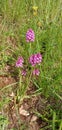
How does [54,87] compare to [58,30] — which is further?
[58,30]

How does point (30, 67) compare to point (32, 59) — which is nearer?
point (32, 59)

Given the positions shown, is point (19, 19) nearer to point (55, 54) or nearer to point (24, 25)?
point (24, 25)

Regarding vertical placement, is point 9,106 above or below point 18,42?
below

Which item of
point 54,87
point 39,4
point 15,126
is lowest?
point 15,126

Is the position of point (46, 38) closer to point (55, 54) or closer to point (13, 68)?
point (55, 54)

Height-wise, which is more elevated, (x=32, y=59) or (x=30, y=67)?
(x=32, y=59)

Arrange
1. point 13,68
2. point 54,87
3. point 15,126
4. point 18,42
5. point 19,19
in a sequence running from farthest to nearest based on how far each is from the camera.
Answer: point 19,19 → point 18,42 → point 13,68 → point 54,87 → point 15,126

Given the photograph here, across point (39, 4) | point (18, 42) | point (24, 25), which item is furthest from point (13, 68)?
point (39, 4)

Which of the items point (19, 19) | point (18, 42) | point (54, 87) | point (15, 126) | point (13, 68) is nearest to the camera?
point (15, 126)
